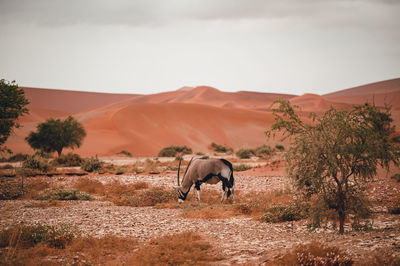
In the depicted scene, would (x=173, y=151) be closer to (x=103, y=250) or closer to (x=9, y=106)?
(x=9, y=106)

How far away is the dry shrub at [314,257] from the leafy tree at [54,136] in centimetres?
3602

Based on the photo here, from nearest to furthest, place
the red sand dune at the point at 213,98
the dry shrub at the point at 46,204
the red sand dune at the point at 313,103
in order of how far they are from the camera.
Answer: 1. the dry shrub at the point at 46,204
2. the red sand dune at the point at 313,103
3. the red sand dune at the point at 213,98

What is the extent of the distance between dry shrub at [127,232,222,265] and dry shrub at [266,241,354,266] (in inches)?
57.0

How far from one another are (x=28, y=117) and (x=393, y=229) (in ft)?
407

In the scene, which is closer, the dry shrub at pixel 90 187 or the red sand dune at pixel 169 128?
the dry shrub at pixel 90 187

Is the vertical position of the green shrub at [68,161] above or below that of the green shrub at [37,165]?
below

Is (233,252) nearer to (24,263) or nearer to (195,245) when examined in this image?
(195,245)

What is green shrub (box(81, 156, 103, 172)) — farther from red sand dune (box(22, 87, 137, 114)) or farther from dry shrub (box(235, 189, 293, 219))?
red sand dune (box(22, 87, 137, 114))

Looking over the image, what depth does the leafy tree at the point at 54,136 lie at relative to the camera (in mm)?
37688

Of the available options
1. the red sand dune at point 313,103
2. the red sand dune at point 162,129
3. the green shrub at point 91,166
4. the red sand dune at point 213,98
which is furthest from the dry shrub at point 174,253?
the red sand dune at point 213,98

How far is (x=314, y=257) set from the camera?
6020 mm

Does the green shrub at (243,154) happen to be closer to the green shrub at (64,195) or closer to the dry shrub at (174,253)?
the green shrub at (64,195)

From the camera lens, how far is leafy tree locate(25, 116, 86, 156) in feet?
124

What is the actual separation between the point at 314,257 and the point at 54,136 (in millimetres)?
36741
